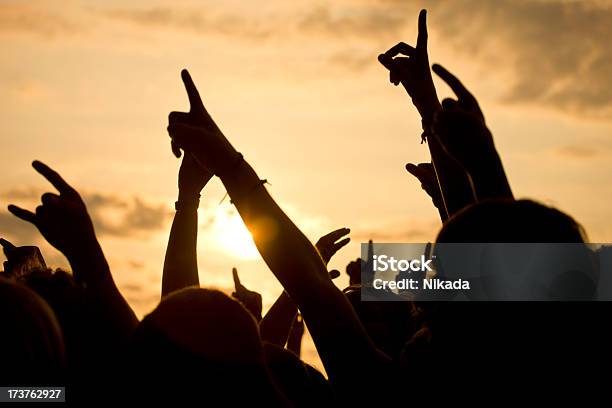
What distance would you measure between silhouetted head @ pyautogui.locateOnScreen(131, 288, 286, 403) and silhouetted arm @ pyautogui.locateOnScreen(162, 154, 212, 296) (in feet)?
8.76

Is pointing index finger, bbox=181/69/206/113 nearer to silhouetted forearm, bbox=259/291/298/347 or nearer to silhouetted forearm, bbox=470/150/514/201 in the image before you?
silhouetted forearm, bbox=470/150/514/201

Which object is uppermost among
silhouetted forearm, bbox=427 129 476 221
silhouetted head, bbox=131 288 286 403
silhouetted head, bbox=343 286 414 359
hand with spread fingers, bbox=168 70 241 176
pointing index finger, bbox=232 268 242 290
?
pointing index finger, bbox=232 268 242 290

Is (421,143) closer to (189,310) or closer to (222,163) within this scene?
(222,163)

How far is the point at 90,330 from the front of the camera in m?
3.74

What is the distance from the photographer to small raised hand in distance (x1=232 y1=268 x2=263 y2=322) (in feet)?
23.2

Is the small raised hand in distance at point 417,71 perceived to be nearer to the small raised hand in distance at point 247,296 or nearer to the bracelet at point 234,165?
the bracelet at point 234,165

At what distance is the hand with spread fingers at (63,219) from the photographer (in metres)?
4.28

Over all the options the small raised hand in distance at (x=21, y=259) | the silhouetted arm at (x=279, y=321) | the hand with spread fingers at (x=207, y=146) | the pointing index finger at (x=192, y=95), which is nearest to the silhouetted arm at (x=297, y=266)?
the hand with spread fingers at (x=207, y=146)

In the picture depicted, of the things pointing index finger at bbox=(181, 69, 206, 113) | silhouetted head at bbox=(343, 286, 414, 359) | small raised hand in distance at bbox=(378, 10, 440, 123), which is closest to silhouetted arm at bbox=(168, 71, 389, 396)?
pointing index finger at bbox=(181, 69, 206, 113)

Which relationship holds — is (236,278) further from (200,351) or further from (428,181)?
(200,351)

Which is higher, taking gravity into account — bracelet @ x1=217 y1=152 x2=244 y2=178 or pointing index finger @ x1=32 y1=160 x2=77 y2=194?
pointing index finger @ x1=32 y1=160 x2=77 y2=194

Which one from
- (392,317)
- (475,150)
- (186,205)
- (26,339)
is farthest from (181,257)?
(26,339)

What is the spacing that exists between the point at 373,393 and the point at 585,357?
0.83m

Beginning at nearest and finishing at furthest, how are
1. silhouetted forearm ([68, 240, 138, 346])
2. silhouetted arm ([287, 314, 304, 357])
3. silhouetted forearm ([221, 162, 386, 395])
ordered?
1. silhouetted forearm ([221, 162, 386, 395])
2. silhouetted forearm ([68, 240, 138, 346])
3. silhouetted arm ([287, 314, 304, 357])
